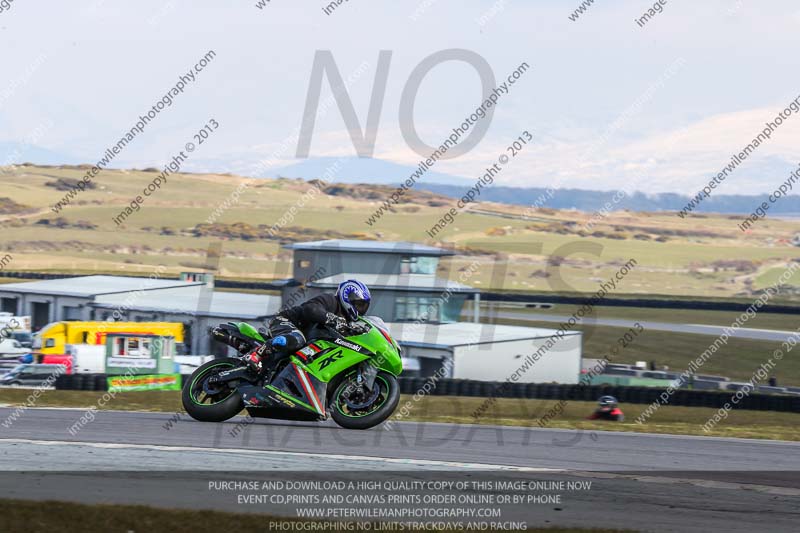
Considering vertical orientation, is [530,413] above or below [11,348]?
above

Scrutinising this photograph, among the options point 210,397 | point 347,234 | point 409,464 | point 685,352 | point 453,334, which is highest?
point 347,234

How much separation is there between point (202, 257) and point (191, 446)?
284 ft

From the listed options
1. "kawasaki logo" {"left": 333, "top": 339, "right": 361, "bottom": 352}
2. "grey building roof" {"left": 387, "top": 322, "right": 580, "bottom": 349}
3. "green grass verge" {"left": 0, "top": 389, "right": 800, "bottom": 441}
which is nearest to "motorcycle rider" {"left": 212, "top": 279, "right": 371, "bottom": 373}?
"kawasaki logo" {"left": 333, "top": 339, "right": 361, "bottom": 352}

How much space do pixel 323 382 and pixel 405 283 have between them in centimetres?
2379

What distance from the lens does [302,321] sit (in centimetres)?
1003

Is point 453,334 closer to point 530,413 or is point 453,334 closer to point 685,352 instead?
point 530,413

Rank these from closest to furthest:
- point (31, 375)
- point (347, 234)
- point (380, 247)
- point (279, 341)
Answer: point (279, 341) → point (31, 375) → point (380, 247) → point (347, 234)

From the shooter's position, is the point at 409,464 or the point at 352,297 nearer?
the point at 352,297

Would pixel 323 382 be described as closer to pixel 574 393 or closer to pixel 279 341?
pixel 279 341

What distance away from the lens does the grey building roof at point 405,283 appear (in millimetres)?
33062

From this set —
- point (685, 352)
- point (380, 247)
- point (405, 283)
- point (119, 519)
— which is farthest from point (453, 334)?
point (119, 519)

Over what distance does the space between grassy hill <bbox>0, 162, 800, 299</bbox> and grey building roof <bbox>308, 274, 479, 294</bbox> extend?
29.8m

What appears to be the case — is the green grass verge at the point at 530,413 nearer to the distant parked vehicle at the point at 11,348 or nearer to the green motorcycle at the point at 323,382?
the green motorcycle at the point at 323,382

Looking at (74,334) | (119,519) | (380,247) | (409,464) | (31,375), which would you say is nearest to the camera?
(119,519)
